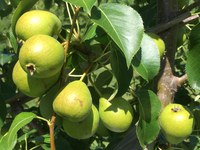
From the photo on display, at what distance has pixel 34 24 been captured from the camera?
3.19 ft

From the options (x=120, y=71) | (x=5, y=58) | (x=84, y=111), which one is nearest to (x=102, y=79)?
(x=120, y=71)

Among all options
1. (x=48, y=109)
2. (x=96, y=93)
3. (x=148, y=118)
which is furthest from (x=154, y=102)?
(x=48, y=109)

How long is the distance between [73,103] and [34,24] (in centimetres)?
19

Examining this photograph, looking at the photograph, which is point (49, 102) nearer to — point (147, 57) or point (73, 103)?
point (73, 103)

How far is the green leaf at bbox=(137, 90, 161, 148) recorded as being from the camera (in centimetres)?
110

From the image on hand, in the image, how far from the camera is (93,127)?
103 cm

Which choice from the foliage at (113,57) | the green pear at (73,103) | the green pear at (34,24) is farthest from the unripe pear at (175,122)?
the green pear at (34,24)

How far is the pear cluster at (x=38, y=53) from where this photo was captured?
921 mm

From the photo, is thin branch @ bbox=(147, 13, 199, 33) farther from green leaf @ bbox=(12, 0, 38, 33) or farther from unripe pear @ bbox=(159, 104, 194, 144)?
green leaf @ bbox=(12, 0, 38, 33)

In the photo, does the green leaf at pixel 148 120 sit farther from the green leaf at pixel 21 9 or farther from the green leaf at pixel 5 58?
the green leaf at pixel 5 58

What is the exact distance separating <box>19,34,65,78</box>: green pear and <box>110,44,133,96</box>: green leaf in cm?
16

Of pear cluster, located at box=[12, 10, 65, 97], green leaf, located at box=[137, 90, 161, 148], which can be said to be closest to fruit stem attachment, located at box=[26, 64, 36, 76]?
pear cluster, located at box=[12, 10, 65, 97]

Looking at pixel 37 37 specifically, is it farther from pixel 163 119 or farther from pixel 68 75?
pixel 163 119

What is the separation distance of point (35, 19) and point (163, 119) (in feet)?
1.39
